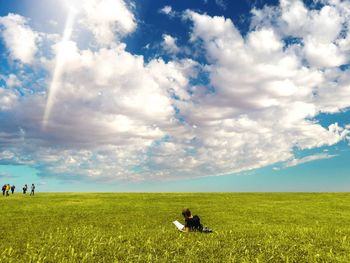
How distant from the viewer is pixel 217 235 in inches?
902

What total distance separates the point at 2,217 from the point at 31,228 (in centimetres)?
981

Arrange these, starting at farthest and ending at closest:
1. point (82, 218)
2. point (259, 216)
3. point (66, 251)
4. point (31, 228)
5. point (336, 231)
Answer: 1. point (259, 216)
2. point (82, 218)
3. point (31, 228)
4. point (336, 231)
5. point (66, 251)

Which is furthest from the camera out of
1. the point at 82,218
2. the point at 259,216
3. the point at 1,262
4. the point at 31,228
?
the point at 259,216

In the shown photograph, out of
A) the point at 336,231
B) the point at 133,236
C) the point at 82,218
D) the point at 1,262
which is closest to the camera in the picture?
the point at 1,262

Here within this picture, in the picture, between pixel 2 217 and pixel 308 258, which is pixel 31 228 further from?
pixel 308 258

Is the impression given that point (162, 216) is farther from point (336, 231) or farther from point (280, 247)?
point (280, 247)

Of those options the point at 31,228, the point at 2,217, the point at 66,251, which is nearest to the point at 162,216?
the point at 31,228

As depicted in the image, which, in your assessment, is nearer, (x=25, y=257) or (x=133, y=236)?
(x=25, y=257)

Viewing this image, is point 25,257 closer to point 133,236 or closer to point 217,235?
point 133,236

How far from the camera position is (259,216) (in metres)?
37.5

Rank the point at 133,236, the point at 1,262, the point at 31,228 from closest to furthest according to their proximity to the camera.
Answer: the point at 1,262 → the point at 133,236 → the point at 31,228

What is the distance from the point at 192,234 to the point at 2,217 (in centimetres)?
2163

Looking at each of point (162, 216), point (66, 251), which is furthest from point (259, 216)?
point (66, 251)

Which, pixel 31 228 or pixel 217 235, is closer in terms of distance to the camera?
pixel 217 235
